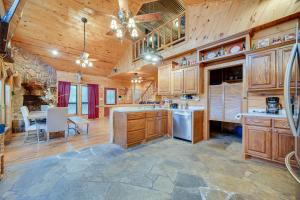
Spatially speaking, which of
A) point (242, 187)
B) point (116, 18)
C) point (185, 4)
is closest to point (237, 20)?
point (185, 4)

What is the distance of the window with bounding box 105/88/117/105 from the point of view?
911 centimetres

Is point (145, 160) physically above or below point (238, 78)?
below

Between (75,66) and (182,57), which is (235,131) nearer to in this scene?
(182,57)

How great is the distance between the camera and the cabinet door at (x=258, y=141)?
96.2 inches

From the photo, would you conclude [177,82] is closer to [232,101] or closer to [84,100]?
[232,101]

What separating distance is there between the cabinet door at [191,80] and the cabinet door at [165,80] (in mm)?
645

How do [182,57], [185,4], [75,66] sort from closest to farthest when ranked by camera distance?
[185,4] < [182,57] < [75,66]

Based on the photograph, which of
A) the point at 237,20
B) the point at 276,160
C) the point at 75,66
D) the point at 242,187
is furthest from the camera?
the point at 75,66

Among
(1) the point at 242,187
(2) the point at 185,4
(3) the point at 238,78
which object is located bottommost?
(1) the point at 242,187

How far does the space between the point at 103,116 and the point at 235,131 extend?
7228 mm

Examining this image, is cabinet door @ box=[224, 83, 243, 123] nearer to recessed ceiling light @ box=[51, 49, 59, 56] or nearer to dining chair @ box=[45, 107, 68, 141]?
dining chair @ box=[45, 107, 68, 141]

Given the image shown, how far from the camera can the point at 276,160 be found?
92.7 inches

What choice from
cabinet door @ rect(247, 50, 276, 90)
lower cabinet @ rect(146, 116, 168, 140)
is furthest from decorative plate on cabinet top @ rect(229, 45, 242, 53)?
lower cabinet @ rect(146, 116, 168, 140)

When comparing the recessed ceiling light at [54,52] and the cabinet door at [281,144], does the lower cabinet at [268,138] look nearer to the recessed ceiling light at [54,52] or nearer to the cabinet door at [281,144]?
the cabinet door at [281,144]
